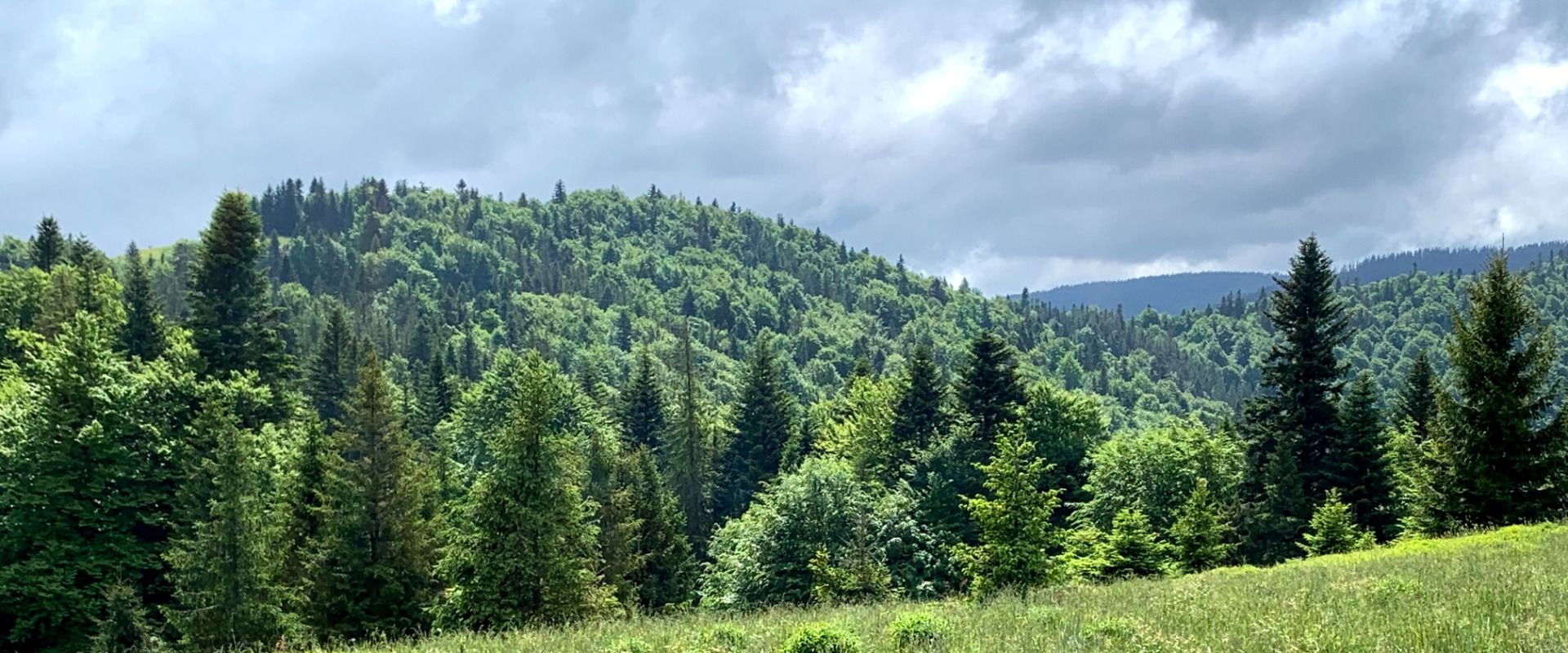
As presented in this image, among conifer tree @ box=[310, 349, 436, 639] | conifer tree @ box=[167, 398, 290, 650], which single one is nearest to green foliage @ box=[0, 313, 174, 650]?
conifer tree @ box=[167, 398, 290, 650]

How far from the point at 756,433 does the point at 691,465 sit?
7.55 meters

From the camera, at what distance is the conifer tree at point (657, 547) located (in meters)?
53.6

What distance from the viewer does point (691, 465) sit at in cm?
7881

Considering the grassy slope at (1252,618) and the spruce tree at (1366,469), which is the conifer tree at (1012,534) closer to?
the grassy slope at (1252,618)

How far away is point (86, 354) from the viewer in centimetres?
3572

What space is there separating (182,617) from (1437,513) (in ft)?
A: 142

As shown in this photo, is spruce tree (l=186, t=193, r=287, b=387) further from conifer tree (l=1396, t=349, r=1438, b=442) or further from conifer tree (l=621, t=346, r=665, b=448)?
conifer tree (l=1396, t=349, r=1438, b=442)

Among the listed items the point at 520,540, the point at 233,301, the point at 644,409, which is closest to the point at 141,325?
the point at 233,301

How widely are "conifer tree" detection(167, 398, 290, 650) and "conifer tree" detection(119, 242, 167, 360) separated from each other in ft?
83.9

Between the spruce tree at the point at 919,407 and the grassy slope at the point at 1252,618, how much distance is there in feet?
161

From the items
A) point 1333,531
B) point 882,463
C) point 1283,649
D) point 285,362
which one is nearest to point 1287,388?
point 1333,531

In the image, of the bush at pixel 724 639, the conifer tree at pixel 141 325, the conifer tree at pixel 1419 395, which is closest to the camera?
the bush at pixel 724 639

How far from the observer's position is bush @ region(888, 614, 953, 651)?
8.52 metres

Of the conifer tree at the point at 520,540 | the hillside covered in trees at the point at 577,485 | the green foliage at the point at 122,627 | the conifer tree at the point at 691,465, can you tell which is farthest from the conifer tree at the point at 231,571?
the conifer tree at the point at 691,465
